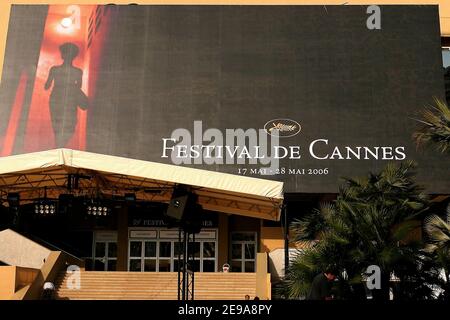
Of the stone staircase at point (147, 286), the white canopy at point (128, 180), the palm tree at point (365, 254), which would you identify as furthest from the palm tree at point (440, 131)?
the stone staircase at point (147, 286)

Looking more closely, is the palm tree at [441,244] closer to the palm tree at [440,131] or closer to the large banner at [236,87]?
the palm tree at [440,131]

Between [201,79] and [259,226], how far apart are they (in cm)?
861

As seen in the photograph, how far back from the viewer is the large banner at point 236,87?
101 ft

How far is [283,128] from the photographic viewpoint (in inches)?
1220

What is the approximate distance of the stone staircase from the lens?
77.7 ft

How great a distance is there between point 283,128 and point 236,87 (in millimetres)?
3047

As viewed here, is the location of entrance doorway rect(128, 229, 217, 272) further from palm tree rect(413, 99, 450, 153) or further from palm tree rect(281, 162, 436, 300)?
palm tree rect(413, 99, 450, 153)

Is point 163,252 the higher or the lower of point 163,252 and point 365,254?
the higher

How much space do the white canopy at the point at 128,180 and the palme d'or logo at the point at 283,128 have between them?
12597 mm

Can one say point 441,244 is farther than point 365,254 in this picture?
No

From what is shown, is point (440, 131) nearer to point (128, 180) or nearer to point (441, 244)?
point (441, 244)

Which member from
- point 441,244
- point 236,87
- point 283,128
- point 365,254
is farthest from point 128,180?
point 236,87

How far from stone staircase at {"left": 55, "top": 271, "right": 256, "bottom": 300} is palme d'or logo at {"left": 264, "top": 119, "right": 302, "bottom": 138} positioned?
804cm
